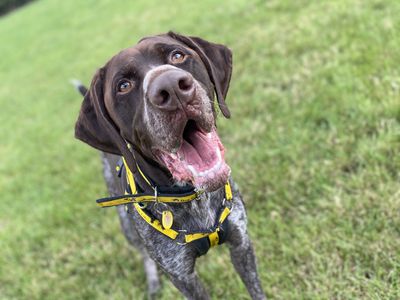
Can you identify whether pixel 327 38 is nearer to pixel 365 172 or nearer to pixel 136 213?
pixel 365 172

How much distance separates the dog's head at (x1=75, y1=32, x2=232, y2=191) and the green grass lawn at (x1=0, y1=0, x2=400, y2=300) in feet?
5.23

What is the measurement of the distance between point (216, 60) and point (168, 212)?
1.12 metres

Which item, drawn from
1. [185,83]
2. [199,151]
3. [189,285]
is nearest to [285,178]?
[189,285]

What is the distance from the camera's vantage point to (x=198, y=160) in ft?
8.50

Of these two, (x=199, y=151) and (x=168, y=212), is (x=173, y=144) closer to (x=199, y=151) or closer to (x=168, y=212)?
(x=199, y=151)

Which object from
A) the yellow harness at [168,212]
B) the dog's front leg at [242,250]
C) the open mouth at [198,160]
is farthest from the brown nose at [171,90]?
the dog's front leg at [242,250]

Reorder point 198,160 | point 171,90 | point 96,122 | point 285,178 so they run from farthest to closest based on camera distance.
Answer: point 285,178, point 96,122, point 198,160, point 171,90

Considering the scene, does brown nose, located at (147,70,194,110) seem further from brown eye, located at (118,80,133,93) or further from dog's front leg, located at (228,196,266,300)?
dog's front leg, located at (228,196,266,300)

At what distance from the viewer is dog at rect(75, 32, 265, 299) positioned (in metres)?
→ 2.43

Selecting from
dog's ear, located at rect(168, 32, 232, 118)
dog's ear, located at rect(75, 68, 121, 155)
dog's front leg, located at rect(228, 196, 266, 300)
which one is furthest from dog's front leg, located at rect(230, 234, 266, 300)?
dog's ear, located at rect(75, 68, 121, 155)

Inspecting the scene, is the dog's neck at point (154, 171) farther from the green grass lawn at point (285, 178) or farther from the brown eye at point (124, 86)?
the green grass lawn at point (285, 178)

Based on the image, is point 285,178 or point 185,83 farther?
point 285,178

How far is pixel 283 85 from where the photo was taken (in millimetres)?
6031

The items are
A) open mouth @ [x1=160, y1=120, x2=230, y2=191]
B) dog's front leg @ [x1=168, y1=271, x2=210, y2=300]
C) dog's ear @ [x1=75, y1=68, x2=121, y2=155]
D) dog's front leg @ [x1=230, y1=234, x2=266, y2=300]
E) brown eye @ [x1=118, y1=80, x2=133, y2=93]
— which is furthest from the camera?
dog's front leg @ [x1=230, y1=234, x2=266, y2=300]
